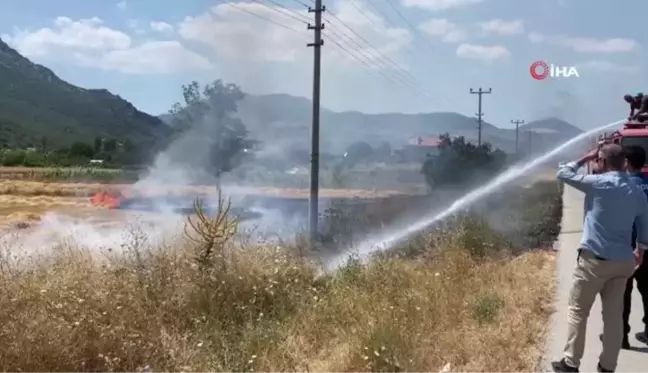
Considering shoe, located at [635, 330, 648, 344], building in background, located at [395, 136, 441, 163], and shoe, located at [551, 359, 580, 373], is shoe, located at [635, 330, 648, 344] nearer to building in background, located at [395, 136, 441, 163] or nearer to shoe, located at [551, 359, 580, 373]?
shoe, located at [551, 359, 580, 373]

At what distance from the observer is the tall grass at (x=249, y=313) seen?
4.82 m

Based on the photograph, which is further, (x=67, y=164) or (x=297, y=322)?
(x=67, y=164)

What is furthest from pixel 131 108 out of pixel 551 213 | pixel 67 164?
pixel 551 213

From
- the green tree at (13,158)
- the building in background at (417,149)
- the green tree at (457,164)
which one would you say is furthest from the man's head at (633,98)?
the green tree at (13,158)

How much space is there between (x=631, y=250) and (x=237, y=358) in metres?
3.01

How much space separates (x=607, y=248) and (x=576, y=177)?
523mm

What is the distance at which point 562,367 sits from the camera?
15.0ft

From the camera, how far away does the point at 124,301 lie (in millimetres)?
5859

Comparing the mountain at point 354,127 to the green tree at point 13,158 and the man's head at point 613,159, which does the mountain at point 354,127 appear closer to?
the man's head at point 613,159


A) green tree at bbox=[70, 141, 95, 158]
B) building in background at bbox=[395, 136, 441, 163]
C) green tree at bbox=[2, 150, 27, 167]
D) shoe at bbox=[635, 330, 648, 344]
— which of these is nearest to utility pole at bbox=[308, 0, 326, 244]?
shoe at bbox=[635, 330, 648, 344]

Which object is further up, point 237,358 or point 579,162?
point 579,162

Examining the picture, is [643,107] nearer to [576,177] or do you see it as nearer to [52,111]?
[576,177]

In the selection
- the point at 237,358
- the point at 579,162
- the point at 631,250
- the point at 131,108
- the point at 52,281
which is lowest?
the point at 237,358

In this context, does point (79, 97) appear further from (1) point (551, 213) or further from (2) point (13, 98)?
(1) point (551, 213)
